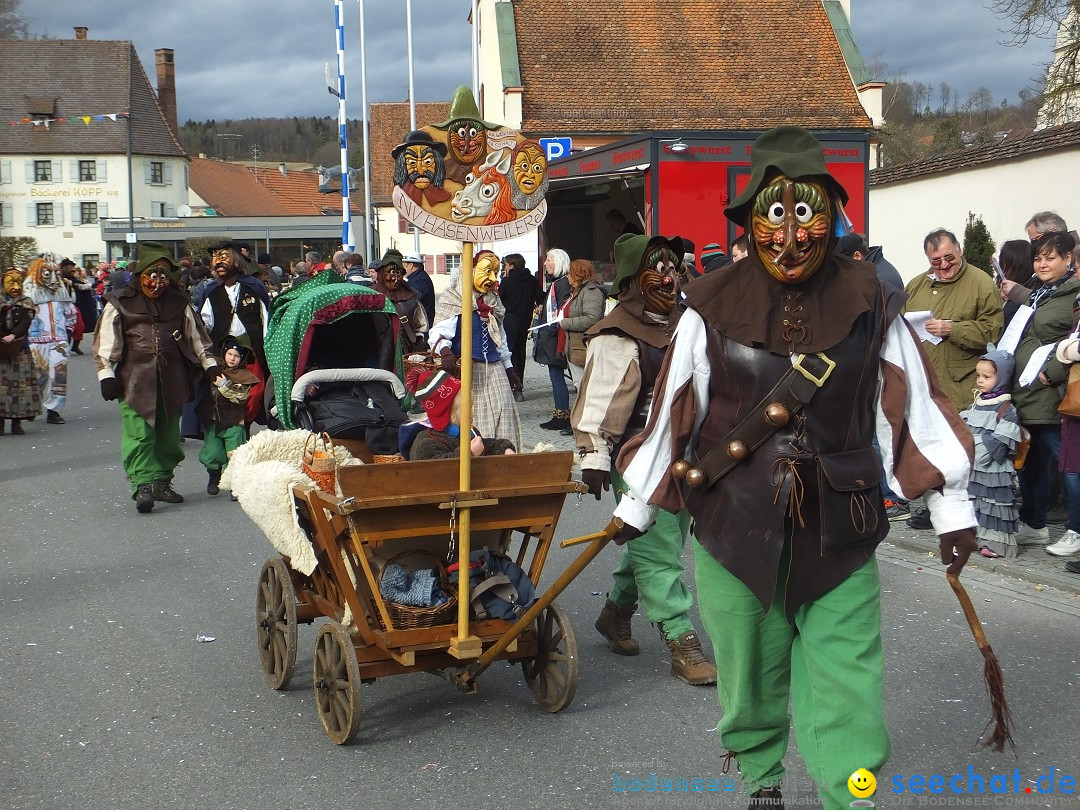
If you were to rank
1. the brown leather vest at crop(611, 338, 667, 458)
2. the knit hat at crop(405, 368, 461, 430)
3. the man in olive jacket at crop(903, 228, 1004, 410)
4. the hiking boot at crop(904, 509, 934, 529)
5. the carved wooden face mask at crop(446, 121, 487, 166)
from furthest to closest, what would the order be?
the hiking boot at crop(904, 509, 934, 529) → the man in olive jacket at crop(903, 228, 1004, 410) → the knit hat at crop(405, 368, 461, 430) → the brown leather vest at crop(611, 338, 667, 458) → the carved wooden face mask at crop(446, 121, 487, 166)

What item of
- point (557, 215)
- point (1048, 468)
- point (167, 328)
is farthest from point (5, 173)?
point (1048, 468)

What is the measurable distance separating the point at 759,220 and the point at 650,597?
2464mm

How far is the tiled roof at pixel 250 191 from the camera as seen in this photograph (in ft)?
282

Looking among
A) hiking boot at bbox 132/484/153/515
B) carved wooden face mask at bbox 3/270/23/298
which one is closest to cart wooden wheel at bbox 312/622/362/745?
hiking boot at bbox 132/484/153/515

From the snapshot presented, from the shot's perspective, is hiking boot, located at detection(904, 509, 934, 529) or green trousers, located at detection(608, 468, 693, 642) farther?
hiking boot, located at detection(904, 509, 934, 529)

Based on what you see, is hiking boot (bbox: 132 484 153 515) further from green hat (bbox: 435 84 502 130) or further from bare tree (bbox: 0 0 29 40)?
bare tree (bbox: 0 0 29 40)

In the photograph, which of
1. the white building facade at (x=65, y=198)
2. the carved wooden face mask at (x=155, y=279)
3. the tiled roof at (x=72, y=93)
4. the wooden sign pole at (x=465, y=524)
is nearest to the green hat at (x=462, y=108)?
the wooden sign pole at (x=465, y=524)

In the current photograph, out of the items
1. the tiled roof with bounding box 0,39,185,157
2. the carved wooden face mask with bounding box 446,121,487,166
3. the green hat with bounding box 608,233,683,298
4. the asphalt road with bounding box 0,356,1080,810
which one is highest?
the tiled roof with bounding box 0,39,185,157

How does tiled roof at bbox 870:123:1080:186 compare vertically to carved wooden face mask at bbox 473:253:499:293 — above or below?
above

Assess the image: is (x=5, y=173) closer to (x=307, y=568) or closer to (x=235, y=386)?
(x=235, y=386)

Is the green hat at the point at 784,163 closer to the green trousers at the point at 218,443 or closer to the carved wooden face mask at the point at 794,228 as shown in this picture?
the carved wooden face mask at the point at 794,228

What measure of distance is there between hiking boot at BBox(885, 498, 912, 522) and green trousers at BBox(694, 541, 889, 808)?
5339mm

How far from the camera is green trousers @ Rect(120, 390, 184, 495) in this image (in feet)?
32.2

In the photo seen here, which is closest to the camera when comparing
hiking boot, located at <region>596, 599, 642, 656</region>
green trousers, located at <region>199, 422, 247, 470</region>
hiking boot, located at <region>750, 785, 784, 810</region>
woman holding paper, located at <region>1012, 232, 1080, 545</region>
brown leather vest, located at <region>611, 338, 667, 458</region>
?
hiking boot, located at <region>750, 785, 784, 810</region>
